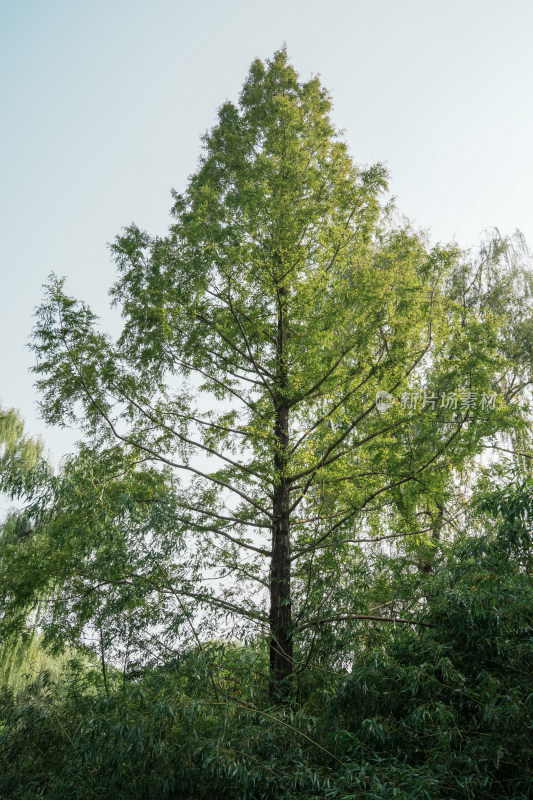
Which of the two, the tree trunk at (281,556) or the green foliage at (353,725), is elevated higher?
the tree trunk at (281,556)

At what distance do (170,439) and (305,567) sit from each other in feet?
6.07

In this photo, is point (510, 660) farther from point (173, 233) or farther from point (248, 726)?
point (173, 233)

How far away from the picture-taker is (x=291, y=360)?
5.51m

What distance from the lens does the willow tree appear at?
493cm

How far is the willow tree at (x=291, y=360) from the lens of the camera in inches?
194

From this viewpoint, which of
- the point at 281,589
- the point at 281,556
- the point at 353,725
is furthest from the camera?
the point at 281,556

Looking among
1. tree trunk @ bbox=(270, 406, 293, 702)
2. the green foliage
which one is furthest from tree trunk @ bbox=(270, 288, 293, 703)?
the green foliage

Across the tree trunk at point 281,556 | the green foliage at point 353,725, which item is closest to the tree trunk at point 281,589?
the tree trunk at point 281,556

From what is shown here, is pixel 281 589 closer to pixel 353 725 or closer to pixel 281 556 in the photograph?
pixel 281 556

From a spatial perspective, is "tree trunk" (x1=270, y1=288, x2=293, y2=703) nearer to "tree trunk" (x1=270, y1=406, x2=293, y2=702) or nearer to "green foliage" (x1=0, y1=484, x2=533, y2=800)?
"tree trunk" (x1=270, y1=406, x2=293, y2=702)

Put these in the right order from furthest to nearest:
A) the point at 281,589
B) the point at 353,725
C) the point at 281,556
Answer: the point at 281,556
the point at 281,589
the point at 353,725

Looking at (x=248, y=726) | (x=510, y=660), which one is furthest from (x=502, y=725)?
(x=248, y=726)

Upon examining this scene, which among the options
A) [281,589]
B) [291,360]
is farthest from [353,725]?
[291,360]

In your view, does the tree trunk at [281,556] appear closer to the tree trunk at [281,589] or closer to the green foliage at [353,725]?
the tree trunk at [281,589]
